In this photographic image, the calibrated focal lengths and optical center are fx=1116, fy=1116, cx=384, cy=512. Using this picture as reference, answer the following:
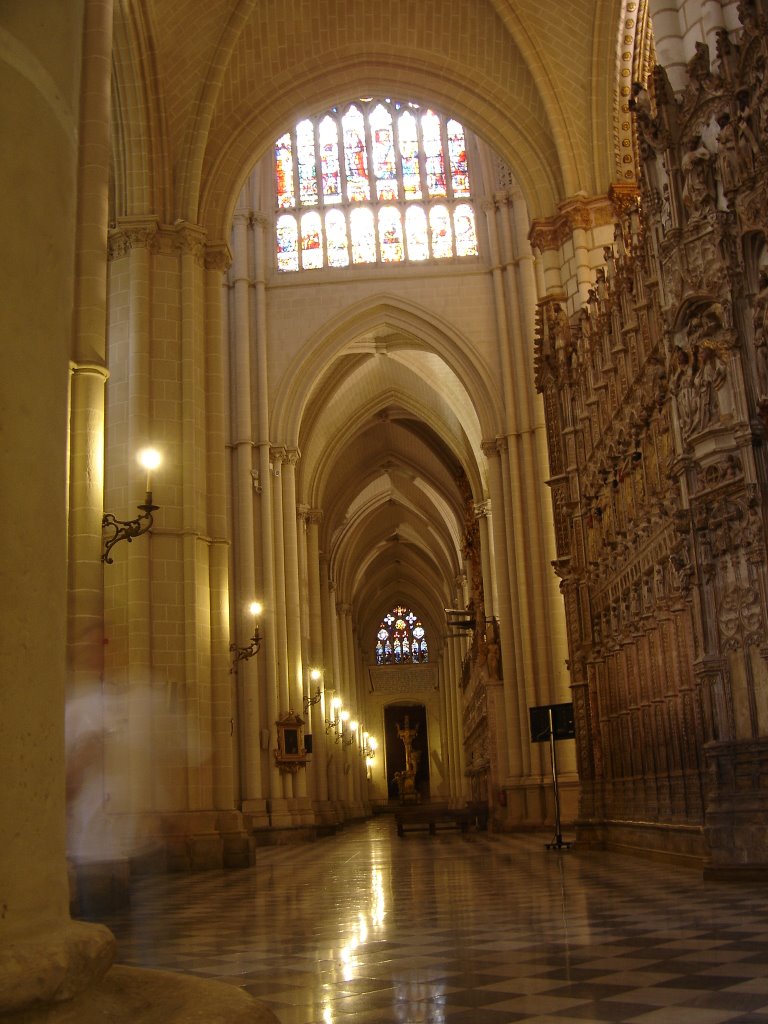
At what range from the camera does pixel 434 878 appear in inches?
429

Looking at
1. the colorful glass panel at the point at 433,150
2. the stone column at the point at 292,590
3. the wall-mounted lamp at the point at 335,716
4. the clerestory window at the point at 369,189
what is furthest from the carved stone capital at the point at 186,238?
the wall-mounted lamp at the point at 335,716

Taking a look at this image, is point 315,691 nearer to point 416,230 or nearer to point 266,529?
point 266,529

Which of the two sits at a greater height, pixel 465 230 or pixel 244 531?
pixel 465 230

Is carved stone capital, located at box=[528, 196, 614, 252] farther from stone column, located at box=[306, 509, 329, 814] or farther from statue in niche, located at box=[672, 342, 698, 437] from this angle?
stone column, located at box=[306, 509, 329, 814]

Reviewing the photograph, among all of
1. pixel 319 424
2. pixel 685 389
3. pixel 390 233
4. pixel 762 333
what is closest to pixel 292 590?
pixel 319 424

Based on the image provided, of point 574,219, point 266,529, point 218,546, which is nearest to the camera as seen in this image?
point 218,546

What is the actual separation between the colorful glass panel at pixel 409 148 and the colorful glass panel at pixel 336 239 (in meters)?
1.80

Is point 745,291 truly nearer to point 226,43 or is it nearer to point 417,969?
point 417,969

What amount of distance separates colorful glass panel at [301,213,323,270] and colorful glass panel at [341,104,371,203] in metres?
1.03

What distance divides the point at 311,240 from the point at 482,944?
23.8m

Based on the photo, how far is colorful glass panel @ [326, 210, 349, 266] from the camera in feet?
90.3

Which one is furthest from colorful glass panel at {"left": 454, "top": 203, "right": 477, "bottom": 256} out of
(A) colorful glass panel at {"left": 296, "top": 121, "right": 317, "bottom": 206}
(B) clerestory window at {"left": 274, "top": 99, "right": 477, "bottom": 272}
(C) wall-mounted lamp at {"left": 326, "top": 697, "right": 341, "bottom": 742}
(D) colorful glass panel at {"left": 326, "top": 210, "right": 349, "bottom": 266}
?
(C) wall-mounted lamp at {"left": 326, "top": 697, "right": 341, "bottom": 742}

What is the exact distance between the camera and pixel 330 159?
27.7 meters

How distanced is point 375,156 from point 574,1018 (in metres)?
26.5
